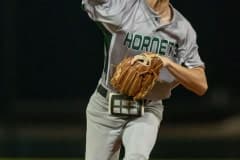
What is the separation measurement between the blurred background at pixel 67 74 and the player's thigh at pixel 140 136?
3139 mm

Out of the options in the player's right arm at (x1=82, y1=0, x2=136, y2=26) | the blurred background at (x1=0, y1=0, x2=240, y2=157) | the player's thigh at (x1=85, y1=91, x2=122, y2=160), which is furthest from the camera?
the blurred background at (x1=0, y1=0, x2=240, y2=157)

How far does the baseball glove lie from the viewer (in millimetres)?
2840

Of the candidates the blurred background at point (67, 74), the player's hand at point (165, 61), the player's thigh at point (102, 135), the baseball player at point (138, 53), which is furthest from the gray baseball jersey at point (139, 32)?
the blurred background at point (67, 74)

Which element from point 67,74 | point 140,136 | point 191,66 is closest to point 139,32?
point 191,66

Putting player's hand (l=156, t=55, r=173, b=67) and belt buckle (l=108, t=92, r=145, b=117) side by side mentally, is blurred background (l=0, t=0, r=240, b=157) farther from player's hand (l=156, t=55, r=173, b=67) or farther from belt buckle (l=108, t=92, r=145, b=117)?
player's hand (l=156, t=55, r=173, b=67)

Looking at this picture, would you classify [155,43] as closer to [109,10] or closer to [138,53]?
[138,53]

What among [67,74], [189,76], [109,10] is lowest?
[67,74]

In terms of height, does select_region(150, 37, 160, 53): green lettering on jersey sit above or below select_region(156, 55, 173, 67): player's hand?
above

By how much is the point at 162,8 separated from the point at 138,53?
9.2 inches

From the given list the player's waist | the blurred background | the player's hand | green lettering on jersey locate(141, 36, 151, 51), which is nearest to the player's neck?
green lettering on jersey locate(141, 36, 151, 51)

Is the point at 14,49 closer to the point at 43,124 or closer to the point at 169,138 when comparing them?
the point at 43,124

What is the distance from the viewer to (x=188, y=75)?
2.92m

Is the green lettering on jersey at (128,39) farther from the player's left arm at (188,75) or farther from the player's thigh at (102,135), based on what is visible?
the player's thigh at (102,135)

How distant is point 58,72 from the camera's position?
20.9 feet
